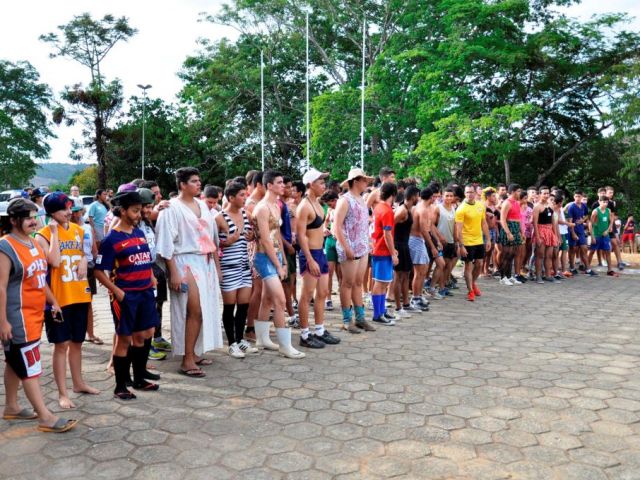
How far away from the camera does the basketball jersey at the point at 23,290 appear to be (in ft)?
11.6

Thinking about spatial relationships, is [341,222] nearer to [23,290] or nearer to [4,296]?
[23,290]

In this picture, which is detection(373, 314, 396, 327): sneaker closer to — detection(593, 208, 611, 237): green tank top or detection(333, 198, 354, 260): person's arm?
detection(333, 198, 354, 260): person's arm

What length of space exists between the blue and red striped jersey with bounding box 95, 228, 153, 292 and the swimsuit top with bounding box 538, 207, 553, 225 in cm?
864

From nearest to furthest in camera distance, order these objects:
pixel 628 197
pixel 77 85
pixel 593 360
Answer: pixel 593 360 → pixel 628 197 → pixel 77 85

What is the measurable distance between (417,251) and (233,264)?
3.28m

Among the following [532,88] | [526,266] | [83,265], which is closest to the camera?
[83,265]

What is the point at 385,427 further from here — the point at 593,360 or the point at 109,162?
the point at 109,162

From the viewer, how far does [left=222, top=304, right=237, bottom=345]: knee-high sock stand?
5.48m

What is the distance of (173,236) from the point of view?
477 cm

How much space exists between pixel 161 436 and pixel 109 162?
38160 millimetres

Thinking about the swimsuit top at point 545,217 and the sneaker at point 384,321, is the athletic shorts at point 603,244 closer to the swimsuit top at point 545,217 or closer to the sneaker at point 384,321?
the swimsuit top at point 545,217

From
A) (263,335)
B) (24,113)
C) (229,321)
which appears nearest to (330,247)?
(263,335)

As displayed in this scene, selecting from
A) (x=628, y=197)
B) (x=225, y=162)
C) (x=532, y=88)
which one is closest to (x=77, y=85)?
(x=225, y=162)

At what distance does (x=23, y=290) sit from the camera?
362cm
